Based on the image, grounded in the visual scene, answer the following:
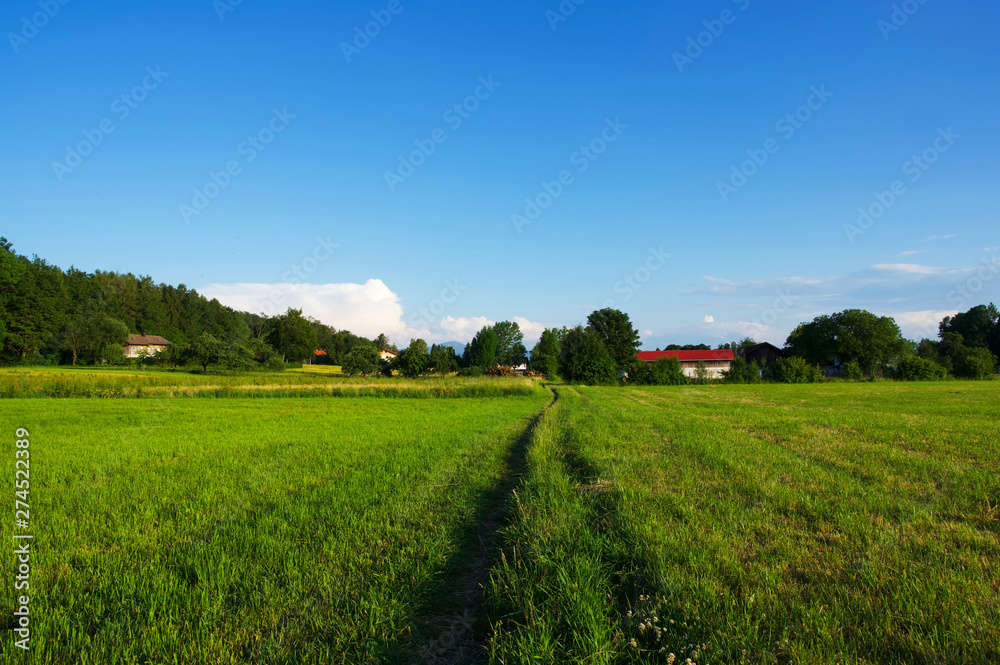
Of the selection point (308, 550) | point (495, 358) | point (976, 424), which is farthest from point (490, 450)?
point (495, 358)

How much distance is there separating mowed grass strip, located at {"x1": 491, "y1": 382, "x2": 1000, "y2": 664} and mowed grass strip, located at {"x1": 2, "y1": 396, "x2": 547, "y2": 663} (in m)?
1.17

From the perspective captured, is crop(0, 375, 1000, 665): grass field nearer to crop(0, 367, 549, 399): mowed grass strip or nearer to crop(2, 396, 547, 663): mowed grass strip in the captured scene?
crop(2, 396, 547, 663): mowed grass strip

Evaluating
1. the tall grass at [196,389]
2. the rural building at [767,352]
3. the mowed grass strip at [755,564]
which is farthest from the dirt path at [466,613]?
the rural building at [767,352]

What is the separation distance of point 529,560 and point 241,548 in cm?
340

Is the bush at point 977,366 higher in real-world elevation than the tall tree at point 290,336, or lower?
lower

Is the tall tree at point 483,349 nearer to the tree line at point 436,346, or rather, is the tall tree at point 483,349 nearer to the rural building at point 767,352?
the tree line at point 436,346

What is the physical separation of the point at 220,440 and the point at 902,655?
15.2 meters

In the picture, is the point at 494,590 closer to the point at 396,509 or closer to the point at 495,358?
the point at 396,509

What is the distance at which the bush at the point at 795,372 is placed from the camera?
69.9 meters

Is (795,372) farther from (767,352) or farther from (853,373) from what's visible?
(767,352)

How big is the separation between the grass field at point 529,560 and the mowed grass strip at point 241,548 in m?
0.03

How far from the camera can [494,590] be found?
13.5 ft

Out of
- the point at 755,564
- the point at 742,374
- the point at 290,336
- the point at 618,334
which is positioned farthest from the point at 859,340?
the point at 290,336

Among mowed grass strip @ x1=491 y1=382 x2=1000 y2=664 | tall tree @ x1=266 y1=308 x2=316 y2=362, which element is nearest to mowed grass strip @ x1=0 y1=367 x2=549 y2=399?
mowed grass strip @ x1=491 y1=382 x2=1000 y2=664
